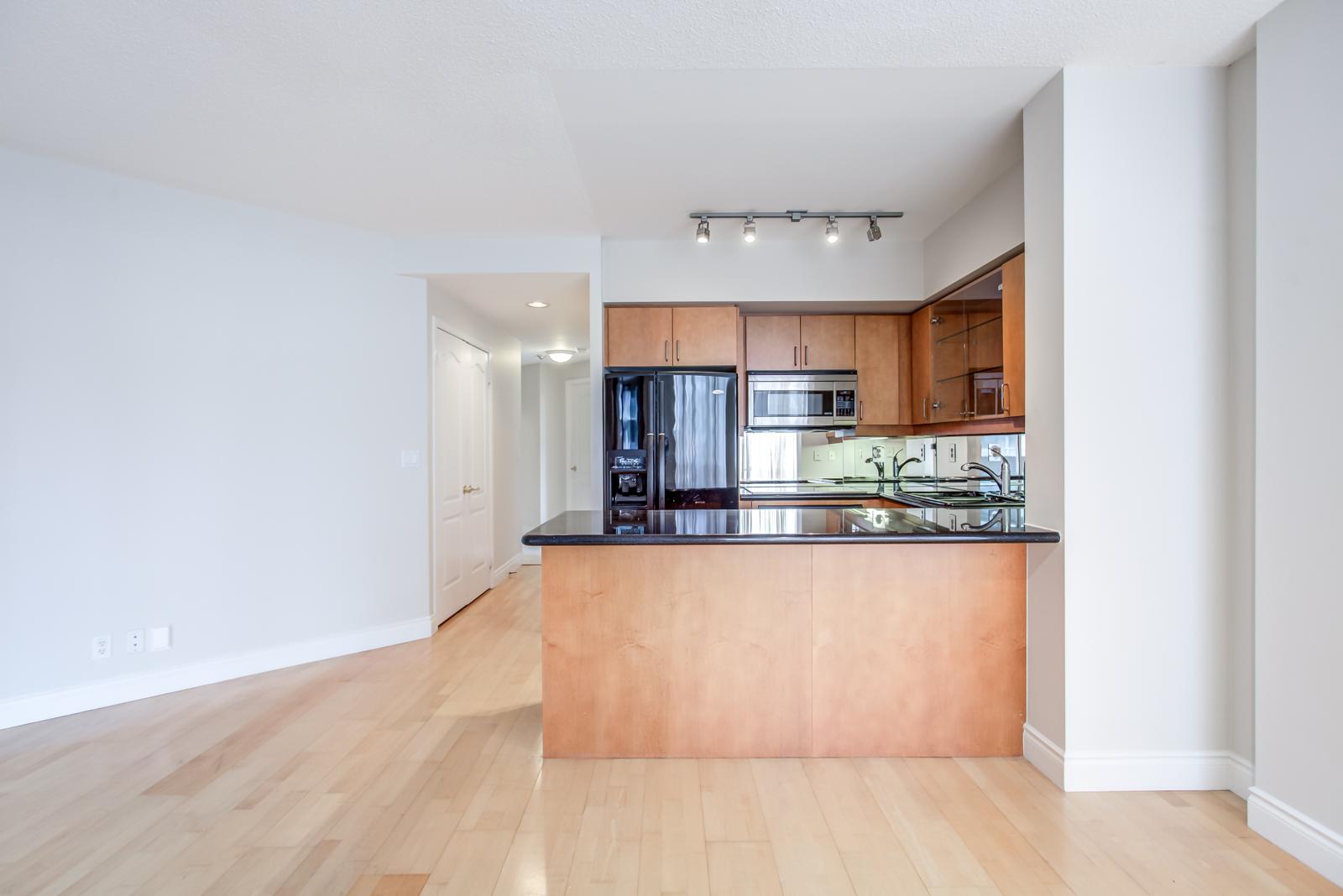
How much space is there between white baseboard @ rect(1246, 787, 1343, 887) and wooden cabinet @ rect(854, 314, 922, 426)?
2.65 metres

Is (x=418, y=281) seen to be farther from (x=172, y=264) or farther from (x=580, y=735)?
(x=580, y=735)

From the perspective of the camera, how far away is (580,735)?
88.4 inches

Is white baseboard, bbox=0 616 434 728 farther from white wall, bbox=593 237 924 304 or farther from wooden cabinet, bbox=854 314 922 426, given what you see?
wooden cabinet, bbox=854 314 922 426

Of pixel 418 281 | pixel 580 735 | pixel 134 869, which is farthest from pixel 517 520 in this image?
pixel 134 869

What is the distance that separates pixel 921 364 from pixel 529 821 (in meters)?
3.50

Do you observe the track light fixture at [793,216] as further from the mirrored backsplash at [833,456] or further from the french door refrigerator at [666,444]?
the mirrored backsplash at [833,456]

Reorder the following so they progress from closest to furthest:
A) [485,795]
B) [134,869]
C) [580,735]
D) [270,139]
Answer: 1. [134,869]
2. [485,795]
3. [580,735]
4. [270,139]

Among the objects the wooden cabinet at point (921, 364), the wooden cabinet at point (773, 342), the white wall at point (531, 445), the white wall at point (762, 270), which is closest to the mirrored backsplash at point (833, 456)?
the wooden cabinet at point (921, 364)

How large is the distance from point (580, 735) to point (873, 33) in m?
2.53

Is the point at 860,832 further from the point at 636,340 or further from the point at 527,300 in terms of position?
the point at 527,300

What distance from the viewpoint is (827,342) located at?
4215 millimetres

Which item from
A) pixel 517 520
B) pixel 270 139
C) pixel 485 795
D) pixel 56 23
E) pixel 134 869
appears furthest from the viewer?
pixel 517 520

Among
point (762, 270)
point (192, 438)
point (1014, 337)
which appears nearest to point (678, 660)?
point (1014, 337)

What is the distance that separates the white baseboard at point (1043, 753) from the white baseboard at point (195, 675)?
3209 millimetres
